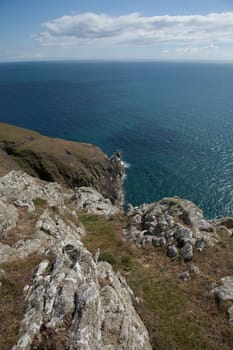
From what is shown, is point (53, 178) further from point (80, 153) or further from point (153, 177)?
point (153, 177)

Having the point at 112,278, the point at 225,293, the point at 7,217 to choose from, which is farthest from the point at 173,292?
the point at 7,217

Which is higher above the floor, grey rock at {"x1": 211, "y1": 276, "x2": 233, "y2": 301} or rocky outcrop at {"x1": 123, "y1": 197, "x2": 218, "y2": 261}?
grey rock at {"x1": 211, "y1": 276, "x2": 233, "y2": 301}

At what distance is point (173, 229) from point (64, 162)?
68.3m

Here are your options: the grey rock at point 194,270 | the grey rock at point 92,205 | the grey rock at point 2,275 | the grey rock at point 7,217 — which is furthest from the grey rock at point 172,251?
the grey rock at point 2,275

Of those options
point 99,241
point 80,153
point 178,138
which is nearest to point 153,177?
point 80,153

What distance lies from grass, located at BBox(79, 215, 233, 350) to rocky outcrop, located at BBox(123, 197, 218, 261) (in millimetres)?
1031

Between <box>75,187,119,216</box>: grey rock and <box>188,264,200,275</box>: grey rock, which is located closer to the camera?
<box>188,264,200,275</box>: grey rock

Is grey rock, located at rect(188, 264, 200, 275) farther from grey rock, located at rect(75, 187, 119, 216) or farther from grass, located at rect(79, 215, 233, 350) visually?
grey rock, located at rect(75, 187, 119, 216)

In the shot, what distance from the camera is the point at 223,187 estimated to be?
278 ft

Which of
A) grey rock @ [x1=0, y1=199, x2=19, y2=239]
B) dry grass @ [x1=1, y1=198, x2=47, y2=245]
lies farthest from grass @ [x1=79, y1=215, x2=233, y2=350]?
grey rock @ [x1=0, y1=199, x2=19, y2=239]

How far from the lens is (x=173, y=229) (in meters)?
31.3

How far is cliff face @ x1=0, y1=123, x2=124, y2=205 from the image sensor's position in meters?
88.4

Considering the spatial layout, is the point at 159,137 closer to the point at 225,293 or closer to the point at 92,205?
the point at 92,205

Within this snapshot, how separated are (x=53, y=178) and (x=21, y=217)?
60.6 meters
